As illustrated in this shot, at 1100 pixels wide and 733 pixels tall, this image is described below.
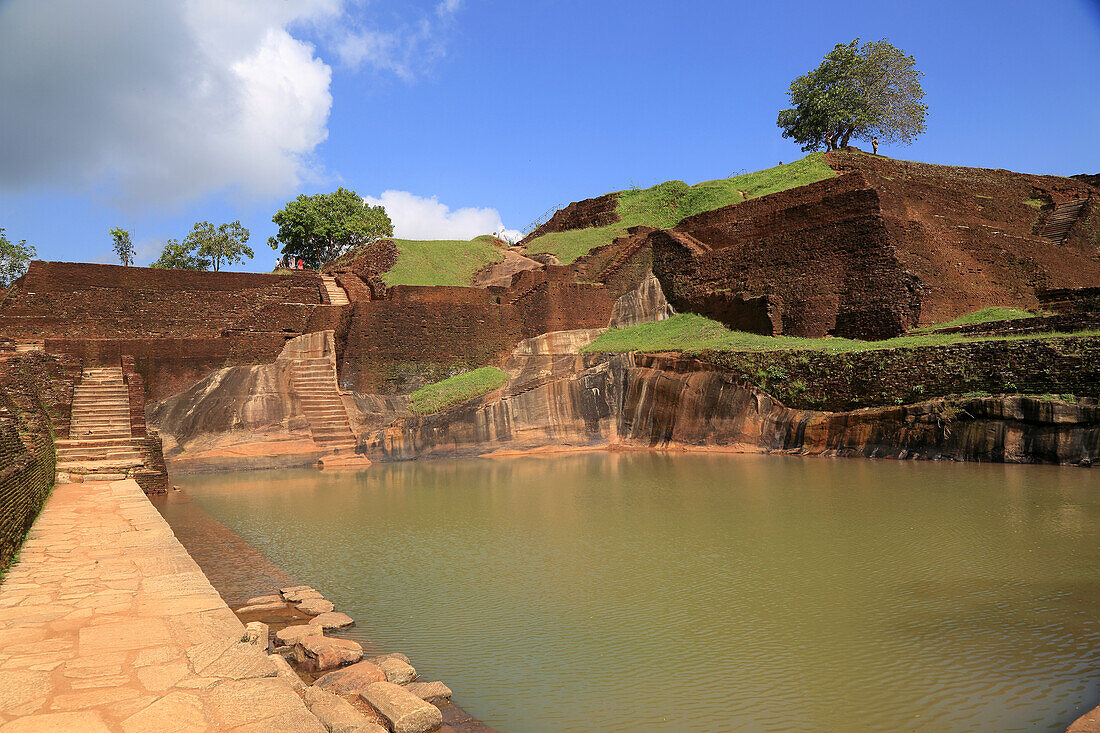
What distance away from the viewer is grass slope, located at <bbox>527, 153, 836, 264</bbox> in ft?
107

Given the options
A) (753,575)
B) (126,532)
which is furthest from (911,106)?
(126,532)

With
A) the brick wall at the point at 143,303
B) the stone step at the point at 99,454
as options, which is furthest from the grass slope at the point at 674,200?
the stone step at the point at 99,454

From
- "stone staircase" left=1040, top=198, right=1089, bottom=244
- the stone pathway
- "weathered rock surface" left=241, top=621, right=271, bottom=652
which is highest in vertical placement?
"stone staircase" left=1040, top=198, right=1089, bottom=244

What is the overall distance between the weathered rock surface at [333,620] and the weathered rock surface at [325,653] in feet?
1.65

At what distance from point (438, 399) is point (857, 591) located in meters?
15.9

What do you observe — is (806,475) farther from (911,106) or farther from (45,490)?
(911,106)

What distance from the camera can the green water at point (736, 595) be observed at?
4.48 meters

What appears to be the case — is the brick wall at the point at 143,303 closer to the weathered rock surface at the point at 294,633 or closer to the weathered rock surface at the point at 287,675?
the weathered rock surface at the point at 294,633

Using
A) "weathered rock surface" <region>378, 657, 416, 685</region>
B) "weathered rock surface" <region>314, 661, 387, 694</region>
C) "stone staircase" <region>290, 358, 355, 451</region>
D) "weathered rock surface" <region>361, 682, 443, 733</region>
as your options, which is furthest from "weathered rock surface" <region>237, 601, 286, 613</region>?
"stone staircase" <region>290, 358, 355, 451</region>

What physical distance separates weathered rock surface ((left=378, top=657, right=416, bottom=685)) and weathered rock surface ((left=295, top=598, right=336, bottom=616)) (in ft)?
5.60

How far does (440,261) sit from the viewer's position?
31016 millimetres

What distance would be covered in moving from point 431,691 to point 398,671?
39cm

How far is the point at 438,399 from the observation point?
21016mm

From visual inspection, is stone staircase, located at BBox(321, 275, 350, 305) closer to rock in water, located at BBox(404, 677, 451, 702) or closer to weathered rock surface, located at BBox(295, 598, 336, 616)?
weathered rock surface, located at BBox(295, 598, 336, 616)
